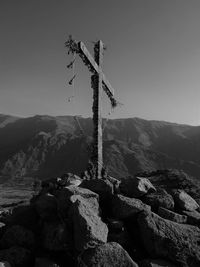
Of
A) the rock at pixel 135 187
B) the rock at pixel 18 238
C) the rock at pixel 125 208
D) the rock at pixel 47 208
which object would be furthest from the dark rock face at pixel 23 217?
the rock at pixel 135 187

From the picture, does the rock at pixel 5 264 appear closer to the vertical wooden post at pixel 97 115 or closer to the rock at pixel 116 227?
the rock at pixel 116 227

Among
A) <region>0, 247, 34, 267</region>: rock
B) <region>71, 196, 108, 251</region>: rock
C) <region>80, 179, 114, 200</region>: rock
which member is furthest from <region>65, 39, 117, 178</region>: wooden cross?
<region>0, 247, 34, 267</region>: rock

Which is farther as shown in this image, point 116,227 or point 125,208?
point 125,208

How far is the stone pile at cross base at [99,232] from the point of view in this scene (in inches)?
182

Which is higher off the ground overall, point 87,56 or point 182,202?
point 87,56

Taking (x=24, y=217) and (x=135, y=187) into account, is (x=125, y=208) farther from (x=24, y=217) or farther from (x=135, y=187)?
(x=24, y=217)

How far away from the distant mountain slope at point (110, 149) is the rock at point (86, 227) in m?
64.8

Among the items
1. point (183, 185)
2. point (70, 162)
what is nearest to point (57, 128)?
point (70, 162)

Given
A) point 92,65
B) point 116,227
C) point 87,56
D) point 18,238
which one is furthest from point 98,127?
point 18,238

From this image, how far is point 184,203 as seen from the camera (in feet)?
20.8

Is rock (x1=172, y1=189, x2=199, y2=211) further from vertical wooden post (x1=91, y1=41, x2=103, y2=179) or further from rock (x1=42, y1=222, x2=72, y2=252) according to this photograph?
vertical wooden post (x1=91, y1=41, x2=103, y2=179)

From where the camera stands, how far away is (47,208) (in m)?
5.70

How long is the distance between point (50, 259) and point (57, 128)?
4740 inches

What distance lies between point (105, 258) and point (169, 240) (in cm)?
115
